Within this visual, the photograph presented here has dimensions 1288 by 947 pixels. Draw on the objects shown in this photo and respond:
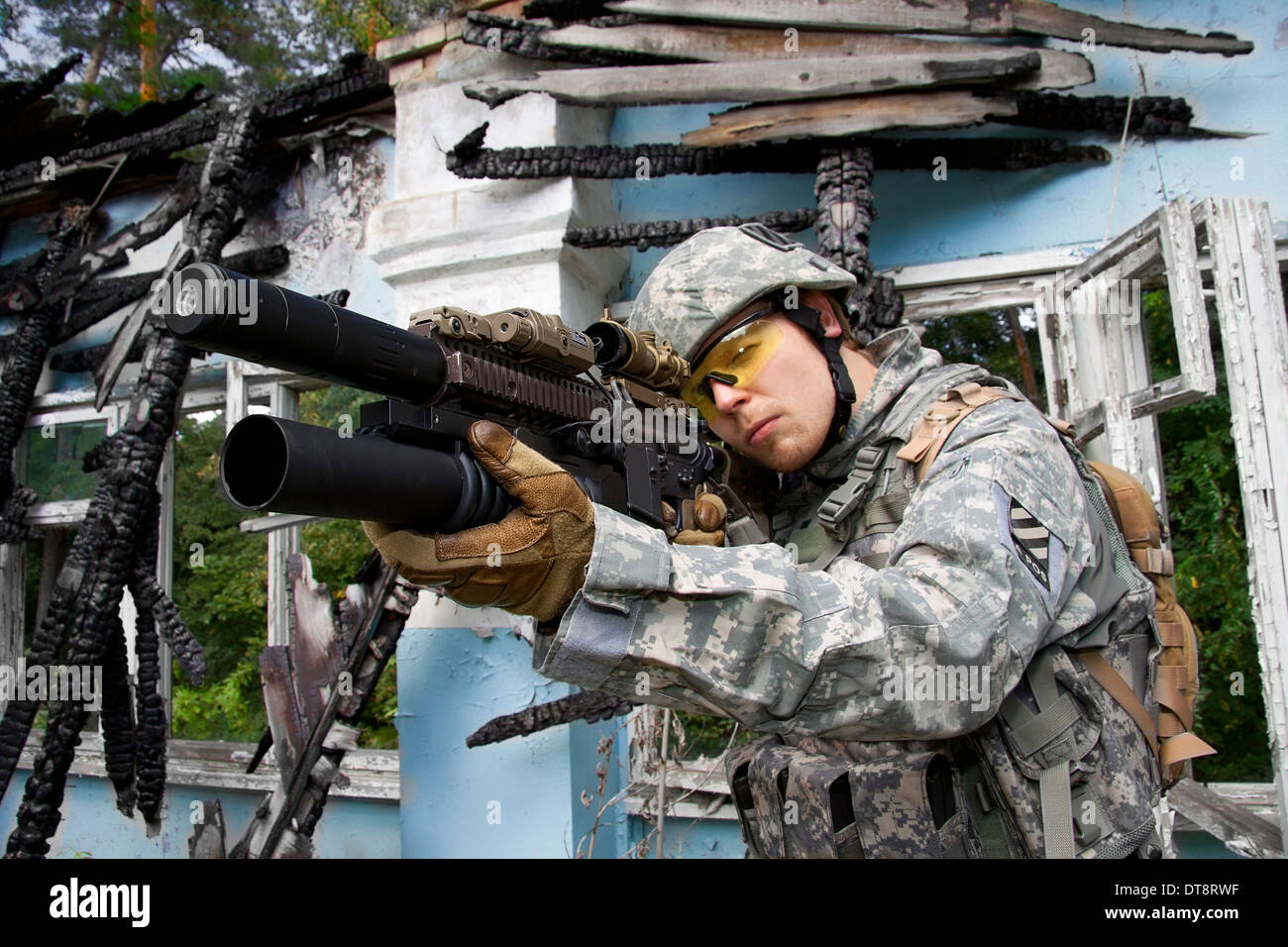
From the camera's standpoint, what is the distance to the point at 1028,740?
67.0 inches

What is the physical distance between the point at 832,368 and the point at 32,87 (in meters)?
4.68

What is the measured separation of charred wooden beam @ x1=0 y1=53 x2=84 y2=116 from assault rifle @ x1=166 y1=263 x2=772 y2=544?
4.32 m

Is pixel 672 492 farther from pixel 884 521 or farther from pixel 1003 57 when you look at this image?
pixel 1003 57

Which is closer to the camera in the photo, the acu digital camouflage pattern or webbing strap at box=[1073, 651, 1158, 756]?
the acu digital camouflage pattern

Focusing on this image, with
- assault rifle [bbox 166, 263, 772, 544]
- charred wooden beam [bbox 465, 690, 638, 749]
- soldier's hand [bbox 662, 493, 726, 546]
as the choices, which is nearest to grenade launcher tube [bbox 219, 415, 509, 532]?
assault rifle [bbox 166, 263, 772, 544]

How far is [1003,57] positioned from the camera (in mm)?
2922

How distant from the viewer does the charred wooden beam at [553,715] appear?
3.03m

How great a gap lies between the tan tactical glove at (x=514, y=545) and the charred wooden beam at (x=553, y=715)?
173cm

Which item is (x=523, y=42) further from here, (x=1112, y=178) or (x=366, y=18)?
(x=366, y=18)

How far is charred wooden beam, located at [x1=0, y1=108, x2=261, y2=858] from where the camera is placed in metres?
3.41

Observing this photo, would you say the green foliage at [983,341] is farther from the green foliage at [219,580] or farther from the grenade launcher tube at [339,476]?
the green foliage at [219,580]

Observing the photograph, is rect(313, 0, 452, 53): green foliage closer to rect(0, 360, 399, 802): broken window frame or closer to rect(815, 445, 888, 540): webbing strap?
rect(0, 360, 399, 802): broken window frame

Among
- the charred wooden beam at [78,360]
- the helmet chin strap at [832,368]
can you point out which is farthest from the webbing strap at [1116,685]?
the charred wooden beam at [78,360]
